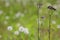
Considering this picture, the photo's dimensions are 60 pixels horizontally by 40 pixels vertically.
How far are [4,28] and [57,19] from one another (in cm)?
82

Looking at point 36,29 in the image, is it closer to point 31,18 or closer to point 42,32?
point 42,32

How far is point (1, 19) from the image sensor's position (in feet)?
13.0

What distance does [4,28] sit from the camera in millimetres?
3605

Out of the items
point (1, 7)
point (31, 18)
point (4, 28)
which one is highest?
point (1, 7)

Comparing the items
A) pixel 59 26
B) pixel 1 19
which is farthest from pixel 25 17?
pixel 59 26

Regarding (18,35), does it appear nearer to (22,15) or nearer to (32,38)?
(32,38)

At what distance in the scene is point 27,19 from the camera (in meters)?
3.93

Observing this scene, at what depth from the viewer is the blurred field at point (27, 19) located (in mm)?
3277

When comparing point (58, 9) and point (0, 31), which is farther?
point (58, 9)

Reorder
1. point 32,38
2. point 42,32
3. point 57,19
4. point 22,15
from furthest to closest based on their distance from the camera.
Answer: point 22,15, point 57,19, point 42,32, point 32,38

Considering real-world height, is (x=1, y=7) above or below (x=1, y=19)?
above

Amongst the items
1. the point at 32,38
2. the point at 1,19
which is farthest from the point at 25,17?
the point at 32,38

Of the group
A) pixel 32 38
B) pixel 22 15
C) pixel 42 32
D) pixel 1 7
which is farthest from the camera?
pixel 1 7

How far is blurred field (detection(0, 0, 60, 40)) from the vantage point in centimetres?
328
